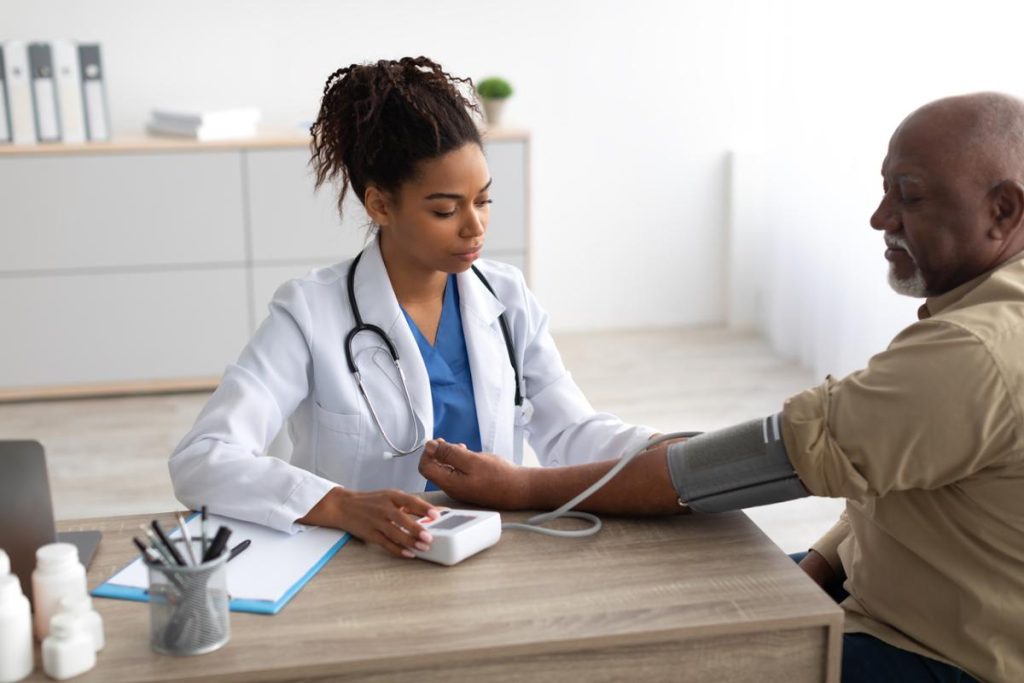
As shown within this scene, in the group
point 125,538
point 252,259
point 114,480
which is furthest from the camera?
point 252,259

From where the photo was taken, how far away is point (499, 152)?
450 cm

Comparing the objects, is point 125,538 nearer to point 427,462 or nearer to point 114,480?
point 427,462

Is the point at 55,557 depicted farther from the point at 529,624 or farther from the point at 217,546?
the point at 529,624

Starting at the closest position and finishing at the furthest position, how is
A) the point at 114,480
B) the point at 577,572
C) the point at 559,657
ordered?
the point at 559,657 → the point at 577,572 → the point at 114,480

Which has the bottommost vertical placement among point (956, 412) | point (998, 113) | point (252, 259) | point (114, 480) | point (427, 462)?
point (114, 480)

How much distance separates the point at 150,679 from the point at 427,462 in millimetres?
560

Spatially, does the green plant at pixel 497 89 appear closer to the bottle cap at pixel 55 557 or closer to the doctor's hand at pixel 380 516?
the doctor's hand at pixel 380 516

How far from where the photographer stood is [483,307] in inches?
82.2

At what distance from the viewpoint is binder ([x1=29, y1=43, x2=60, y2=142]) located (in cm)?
423

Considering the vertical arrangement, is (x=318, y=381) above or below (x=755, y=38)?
below

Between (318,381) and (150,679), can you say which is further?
(318,381)

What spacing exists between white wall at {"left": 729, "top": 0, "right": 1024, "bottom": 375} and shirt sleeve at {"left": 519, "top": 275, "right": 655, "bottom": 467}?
2.00m

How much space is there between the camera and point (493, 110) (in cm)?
463

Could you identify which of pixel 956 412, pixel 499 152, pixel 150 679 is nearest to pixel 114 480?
pixel 499 152
